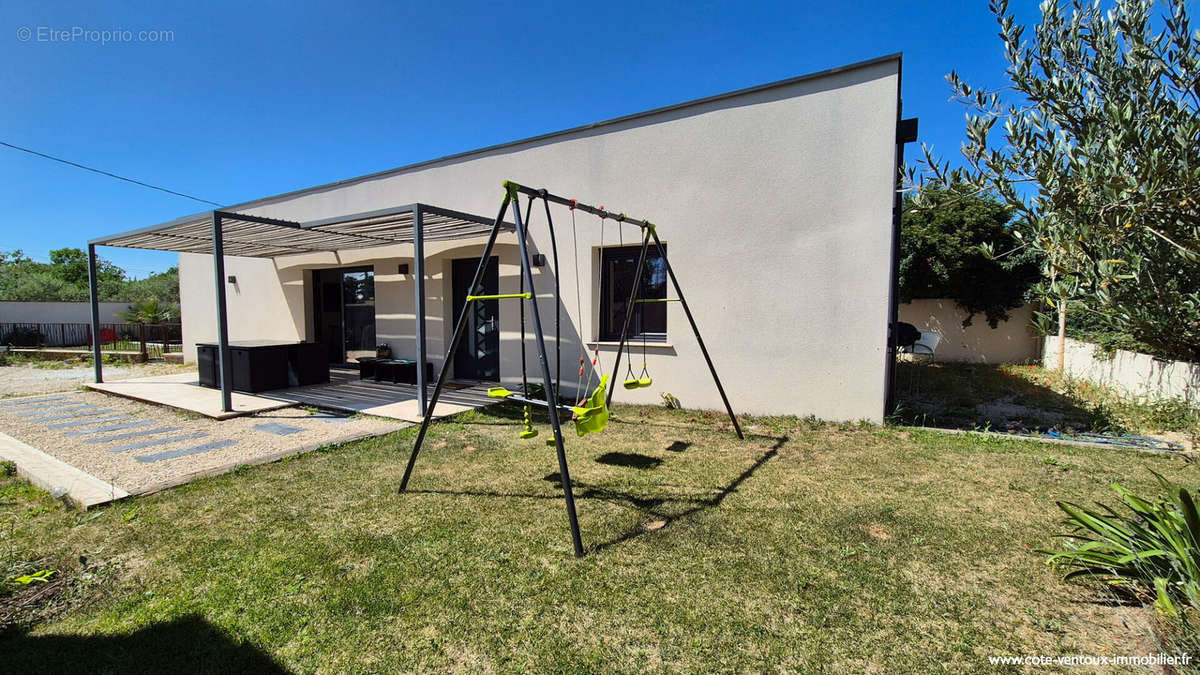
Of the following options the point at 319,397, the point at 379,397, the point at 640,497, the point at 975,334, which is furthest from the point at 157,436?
the point at 975,334

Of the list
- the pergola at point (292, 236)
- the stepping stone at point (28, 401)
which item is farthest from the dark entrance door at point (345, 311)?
the stepping stone at point (28, 401)

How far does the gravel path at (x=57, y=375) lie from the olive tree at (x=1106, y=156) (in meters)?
12.7

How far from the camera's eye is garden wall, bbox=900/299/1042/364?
11.8 metres

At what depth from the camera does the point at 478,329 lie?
8.41 m

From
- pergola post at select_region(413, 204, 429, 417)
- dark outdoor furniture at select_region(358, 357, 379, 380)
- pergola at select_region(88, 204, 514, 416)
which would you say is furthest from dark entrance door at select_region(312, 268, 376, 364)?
pergola post at select_region(413, 204, 429, 417)

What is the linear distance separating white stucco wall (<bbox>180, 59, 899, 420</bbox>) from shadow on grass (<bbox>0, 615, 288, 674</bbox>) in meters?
5.28

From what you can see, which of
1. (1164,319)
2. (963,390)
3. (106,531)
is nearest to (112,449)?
(106,531)

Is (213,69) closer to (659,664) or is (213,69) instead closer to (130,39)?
(130,39)

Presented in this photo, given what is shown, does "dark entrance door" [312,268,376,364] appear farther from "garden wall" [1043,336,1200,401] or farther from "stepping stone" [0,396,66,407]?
"garden wall" [1043,336,1200,401]

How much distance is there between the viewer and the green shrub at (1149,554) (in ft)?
6.27

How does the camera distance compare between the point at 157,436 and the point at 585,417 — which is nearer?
the point at 585,417

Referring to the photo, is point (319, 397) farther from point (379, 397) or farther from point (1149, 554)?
point (1149, 554)

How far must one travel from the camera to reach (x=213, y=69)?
9.62 metres

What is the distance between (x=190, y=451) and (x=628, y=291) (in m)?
5.22
